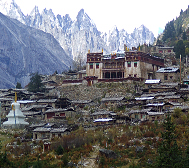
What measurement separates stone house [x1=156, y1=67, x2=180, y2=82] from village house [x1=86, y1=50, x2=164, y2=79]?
11.5ft

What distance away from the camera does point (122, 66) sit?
10181 cm

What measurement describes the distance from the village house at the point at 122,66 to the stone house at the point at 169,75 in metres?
3.52

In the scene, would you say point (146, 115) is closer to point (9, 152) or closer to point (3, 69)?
point (9, 152)

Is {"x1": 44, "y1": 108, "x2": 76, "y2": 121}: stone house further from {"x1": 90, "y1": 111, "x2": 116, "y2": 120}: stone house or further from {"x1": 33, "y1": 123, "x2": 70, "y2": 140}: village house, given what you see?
{"x1": 33, "y1": 123, "x2": 70, "y2": 140}: village house

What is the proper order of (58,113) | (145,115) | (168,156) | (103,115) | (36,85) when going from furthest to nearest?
(36,85) → (58,113) → (103,115) → (145,115) → (168,156)

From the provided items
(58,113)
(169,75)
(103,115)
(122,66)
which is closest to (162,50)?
(122,66)

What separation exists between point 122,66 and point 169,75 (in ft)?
35.9

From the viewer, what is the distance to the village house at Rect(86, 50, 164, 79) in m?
99.9

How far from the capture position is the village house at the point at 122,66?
3932 inches

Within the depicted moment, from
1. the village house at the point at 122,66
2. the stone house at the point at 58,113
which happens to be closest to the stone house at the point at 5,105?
the stone house at the point at 58,113

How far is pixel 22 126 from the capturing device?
75.9 m

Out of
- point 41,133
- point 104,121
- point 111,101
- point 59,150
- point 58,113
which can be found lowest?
point 59,150

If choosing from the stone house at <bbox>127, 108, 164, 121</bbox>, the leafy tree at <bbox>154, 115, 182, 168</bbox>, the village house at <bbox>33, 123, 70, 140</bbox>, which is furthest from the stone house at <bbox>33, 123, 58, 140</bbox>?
the leafy tree at <bbox>154, 115, 182, 168</bbox>

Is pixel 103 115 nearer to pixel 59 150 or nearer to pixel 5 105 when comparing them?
pixel 59 150
